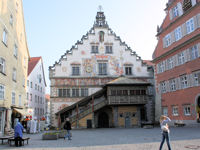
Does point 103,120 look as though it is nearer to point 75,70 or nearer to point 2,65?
point 75,70

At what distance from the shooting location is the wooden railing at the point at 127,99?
27.6 metres

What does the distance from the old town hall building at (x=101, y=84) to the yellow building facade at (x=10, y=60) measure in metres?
7.65

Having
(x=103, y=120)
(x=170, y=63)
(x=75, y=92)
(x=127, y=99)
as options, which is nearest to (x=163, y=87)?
(x=170, y=63)

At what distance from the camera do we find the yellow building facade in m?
17.5

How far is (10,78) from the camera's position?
1980cm

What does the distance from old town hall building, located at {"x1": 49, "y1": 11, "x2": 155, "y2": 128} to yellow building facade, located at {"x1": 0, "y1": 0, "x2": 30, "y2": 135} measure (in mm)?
7651

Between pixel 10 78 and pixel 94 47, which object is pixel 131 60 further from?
pixel 10 78

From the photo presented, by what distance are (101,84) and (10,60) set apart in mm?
16032

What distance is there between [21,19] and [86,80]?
42.7ft

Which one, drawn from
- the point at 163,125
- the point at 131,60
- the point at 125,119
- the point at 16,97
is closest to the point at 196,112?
the point at 125,119

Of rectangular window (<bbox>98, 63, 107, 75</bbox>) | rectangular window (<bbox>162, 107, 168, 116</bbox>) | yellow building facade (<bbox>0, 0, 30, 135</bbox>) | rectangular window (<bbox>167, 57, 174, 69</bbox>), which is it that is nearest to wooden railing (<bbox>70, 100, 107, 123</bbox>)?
rectangular window (<bbox>98, 63, 107, 75</bbox>)

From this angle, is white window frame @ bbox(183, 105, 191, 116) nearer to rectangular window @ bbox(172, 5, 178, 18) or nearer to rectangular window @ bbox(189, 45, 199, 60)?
rectangular window @ bbox(189, 45, 199, 60)

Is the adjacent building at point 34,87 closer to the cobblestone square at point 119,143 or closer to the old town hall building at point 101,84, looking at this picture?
the old town hall building at point 101,84

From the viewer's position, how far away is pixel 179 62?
77.9ft
